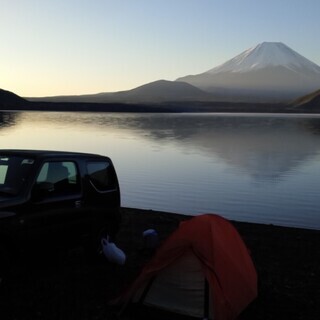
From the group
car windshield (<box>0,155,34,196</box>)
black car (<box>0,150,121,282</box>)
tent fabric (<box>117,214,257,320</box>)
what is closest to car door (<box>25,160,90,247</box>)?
black car (<box>0,150,121,282</box>)

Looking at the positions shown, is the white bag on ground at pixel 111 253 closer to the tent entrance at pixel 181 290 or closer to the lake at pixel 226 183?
the tent entrance at pixel 181 290

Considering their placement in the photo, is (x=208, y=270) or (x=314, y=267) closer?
(x=208, y=270)

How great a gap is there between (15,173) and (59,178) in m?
0.86

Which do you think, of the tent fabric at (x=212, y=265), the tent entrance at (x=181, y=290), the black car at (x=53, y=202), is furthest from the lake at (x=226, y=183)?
the tent entrance at (x=181, y=290)

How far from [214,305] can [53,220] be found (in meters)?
3.15

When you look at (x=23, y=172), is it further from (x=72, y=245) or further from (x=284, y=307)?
(x=284, y=307)

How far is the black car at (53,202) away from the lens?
27.0 ft

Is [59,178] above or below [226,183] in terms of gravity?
above

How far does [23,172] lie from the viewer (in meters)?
8.62

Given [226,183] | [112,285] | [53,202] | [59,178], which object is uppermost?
[59,178]

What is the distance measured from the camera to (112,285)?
941 centimetres

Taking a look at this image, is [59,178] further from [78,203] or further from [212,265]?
[212,265]

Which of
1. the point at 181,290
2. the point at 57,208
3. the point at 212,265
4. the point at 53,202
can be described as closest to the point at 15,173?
the point at 53,202

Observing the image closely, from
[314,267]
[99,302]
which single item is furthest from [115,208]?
[314,267]
